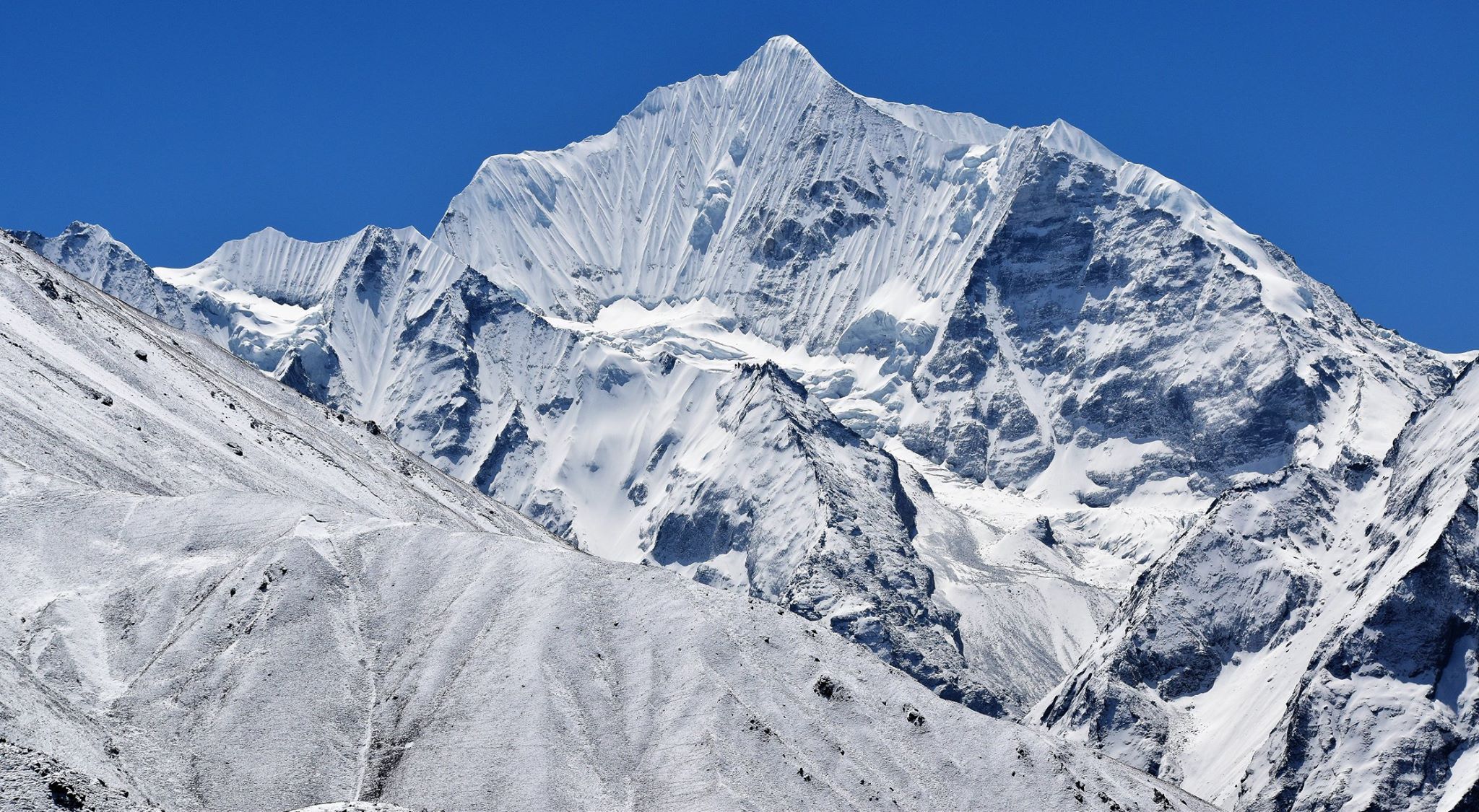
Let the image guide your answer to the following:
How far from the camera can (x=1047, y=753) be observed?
452 ft

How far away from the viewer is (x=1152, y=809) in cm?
13750

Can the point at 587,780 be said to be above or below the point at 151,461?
below

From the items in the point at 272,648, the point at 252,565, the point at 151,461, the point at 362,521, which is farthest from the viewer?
the point at 151,461

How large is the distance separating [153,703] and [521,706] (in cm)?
2434

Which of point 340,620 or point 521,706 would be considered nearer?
point 521,706

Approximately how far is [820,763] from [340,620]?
37352 millimetres

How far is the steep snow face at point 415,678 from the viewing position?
4724 inches

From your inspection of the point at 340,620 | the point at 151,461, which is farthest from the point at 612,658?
the point at 151,461

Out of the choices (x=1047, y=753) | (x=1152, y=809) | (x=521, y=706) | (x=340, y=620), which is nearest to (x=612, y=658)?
(x=521, y=706)

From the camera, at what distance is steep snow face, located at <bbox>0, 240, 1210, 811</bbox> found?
394 feet

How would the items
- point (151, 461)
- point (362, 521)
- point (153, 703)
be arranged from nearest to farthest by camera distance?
1. point (153, 703)
2. point (362, 521)
3. point (151, 461)

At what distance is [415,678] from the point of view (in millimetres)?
132375

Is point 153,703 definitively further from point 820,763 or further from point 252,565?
point 820,763

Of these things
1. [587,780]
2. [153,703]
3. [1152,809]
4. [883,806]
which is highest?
[1152,809]
